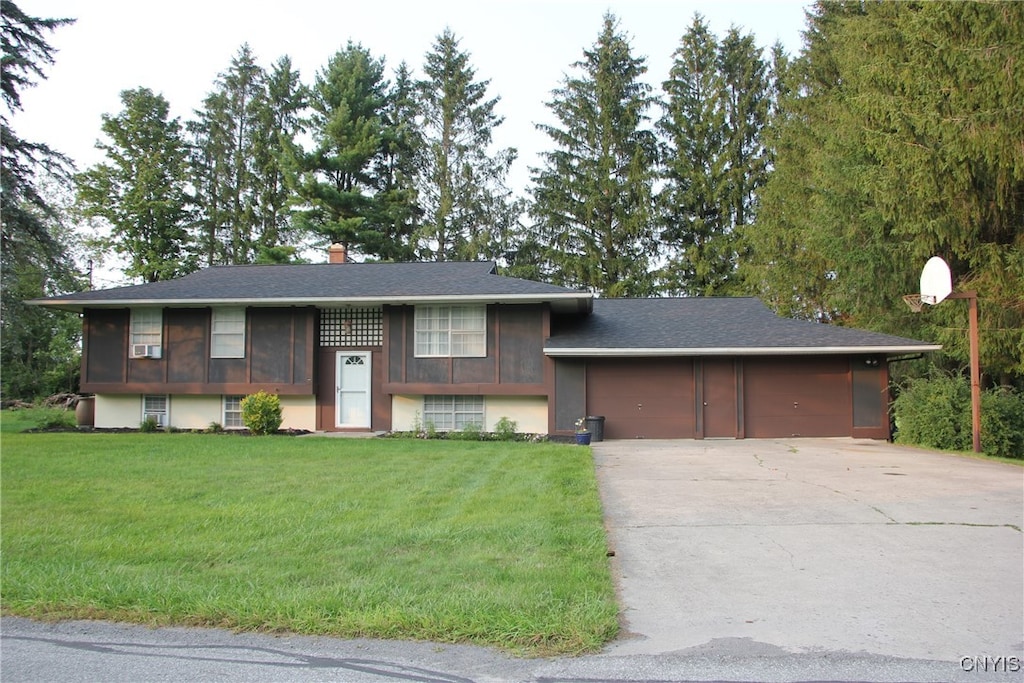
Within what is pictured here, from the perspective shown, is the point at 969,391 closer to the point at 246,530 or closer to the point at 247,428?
the point at 246,530

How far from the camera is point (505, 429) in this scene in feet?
54.0

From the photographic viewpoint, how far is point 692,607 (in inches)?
173

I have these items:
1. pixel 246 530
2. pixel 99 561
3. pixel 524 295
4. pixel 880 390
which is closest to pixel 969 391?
pixel 880 390

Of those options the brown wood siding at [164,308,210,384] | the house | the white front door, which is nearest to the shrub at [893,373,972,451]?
the house

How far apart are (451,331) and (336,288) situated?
10.4 feet

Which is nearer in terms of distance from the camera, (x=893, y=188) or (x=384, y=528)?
(x=384, y=528)

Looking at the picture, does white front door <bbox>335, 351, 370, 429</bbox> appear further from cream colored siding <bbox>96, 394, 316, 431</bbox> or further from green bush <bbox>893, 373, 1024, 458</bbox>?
green bush <bbox>893, 373, 1024, 458</bbox>

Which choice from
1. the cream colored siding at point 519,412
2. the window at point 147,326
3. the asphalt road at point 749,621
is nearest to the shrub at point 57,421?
the window at point 147,326

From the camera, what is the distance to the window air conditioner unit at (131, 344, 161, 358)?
17703 mm

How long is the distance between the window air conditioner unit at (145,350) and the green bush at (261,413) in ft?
10.9

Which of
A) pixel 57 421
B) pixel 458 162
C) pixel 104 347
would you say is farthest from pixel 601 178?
pixel 57 421

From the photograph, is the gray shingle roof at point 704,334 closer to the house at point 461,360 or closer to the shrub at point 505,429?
the house at point 461,360

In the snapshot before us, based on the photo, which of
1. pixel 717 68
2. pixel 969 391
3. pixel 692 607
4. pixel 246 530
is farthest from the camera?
pixel 717 68

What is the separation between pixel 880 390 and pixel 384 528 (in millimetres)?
14302
